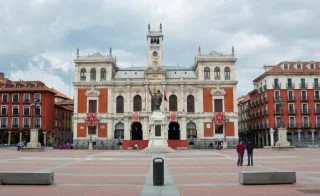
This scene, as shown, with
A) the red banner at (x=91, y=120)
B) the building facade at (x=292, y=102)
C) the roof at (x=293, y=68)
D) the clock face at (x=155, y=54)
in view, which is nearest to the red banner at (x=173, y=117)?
the clock face at (x=155, y=54)

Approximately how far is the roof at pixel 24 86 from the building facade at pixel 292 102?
44.6 metres

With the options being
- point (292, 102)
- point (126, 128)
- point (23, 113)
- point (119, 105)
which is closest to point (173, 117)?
point (126, 128)

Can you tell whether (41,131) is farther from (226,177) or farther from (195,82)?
(226,177)

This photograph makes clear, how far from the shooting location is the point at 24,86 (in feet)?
284

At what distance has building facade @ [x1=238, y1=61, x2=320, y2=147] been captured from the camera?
257ft

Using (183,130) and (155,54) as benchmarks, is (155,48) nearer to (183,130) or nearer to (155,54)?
(155,54)

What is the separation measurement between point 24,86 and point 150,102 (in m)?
28.2

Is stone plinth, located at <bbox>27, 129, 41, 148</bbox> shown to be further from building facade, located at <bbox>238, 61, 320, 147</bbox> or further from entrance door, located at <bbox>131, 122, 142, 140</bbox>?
building facade, located at <bbox>238, 61, 320, 147</bbox>

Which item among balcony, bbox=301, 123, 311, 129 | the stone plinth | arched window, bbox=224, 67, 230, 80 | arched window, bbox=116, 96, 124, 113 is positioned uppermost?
arched window, bbox=224, 67, 230, 80

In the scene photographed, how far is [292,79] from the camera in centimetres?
8094

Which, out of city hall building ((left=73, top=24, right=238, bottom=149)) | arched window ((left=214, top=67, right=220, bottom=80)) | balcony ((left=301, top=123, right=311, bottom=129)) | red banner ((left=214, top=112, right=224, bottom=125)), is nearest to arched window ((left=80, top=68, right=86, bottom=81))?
city hall building ((left=73, top=24, right=238, bottom=149))

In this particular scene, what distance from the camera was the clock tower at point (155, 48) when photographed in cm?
8331

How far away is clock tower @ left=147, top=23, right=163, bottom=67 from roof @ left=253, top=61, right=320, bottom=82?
21411mm

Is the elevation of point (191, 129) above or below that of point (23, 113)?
below
